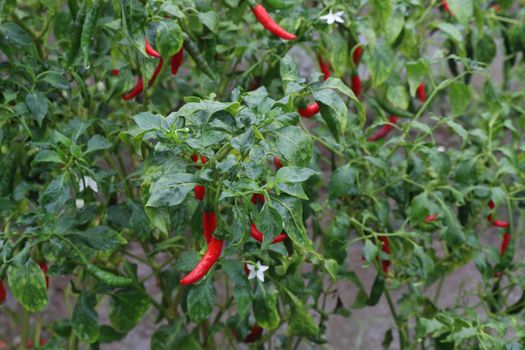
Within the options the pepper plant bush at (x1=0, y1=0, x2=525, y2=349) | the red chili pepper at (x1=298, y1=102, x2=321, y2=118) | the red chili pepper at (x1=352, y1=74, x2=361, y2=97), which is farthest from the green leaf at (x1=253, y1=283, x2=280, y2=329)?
the red chili pepper at (x1=352, y1=74, x2=361, y2=97)

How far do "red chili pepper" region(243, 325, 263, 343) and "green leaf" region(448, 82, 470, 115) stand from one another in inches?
29.0

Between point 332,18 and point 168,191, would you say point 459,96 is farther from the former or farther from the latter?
point 168,191

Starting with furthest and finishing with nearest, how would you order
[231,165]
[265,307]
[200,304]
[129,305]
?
[129,305]
[265,307]
[200,304]
[231,165]

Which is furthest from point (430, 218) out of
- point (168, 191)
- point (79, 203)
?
point (168, 191)

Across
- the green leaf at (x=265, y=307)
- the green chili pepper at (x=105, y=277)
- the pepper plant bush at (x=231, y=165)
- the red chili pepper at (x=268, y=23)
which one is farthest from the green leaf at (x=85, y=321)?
the red chili pepper at (x=268, y=23)

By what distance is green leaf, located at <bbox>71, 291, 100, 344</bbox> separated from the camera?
1.88m

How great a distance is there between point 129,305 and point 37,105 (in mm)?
530

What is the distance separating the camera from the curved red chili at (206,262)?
1.52m

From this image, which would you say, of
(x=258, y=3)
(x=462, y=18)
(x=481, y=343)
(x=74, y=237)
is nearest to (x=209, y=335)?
(x=74, y=237)

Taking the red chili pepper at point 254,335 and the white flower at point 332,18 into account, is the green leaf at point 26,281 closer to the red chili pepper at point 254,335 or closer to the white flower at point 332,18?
the red chili pepper at point 254,335

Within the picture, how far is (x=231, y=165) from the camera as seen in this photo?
1351 mm

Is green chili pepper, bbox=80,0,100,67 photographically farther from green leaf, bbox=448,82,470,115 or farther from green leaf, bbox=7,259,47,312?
green leaf, bbox=448,82,470,115

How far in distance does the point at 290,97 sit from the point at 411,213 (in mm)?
612

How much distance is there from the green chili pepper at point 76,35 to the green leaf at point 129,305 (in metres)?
0.59
